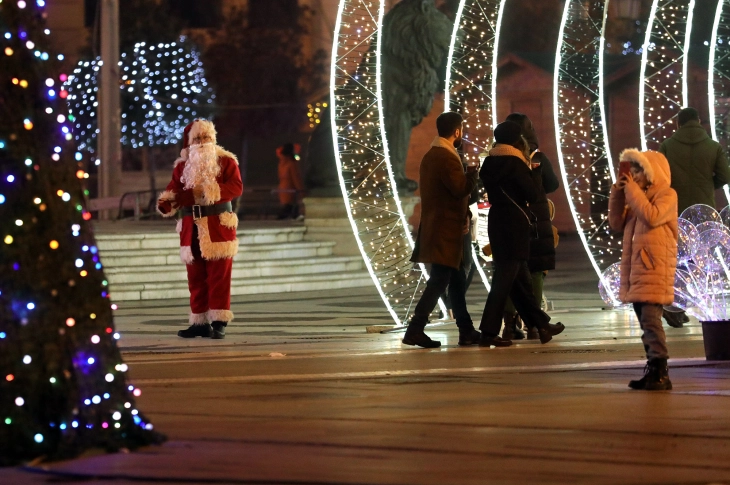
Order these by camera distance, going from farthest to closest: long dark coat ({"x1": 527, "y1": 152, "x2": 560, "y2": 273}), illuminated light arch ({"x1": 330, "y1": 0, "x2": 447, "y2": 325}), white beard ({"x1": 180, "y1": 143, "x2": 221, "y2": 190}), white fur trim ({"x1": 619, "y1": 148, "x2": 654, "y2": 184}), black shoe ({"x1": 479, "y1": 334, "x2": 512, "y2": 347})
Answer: illuminated light arch ({"x1": 330, "y1": 0, "x2": 447, "y2": 325}), white beard ({"x1": 180, "y1": 143, "x2": 221, "y2": 190}), long dark coat ({"x1": 527, "y1": 152, "x2": 560, "y2": 273}), black shoe ({"x1": 479, "y1": 334, "x2": 512, "y2": 347}), white fur trim ({"x1": 619, "y1": 148, "x2": 654, "y2": 184})

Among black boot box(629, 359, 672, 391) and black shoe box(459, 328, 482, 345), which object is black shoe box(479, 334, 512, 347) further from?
black boot box(629, 359, 672, 391)

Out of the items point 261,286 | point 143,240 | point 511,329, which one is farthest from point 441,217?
point 143,240

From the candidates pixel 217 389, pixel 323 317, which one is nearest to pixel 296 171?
pixel 323 317

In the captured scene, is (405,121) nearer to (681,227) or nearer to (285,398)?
(681,227)

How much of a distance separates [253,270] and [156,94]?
20.7 metres

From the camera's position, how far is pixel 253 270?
60.7 ft

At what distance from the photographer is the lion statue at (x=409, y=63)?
56.0 ft

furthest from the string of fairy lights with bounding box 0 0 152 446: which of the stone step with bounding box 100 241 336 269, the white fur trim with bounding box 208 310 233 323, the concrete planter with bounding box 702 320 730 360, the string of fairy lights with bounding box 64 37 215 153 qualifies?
the string of fairy lights with bounding box 64 37 215 153

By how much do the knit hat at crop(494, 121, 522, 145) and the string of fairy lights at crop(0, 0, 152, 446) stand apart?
5505mm

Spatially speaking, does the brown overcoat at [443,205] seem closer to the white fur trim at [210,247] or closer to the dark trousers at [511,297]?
the dark trousers at [511,297]

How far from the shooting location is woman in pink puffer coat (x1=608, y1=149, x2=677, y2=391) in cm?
858

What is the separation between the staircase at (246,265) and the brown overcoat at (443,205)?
6.09 m

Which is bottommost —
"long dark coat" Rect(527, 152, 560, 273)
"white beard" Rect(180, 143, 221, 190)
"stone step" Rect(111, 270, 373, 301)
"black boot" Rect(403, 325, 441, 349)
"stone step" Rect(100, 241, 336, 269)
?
"stone step" Rect(111, 270, 373, 301)

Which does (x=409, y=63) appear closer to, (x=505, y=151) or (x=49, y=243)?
(x=505, y=151)
